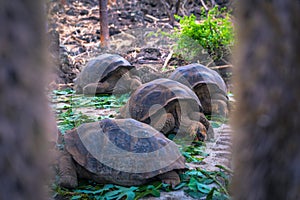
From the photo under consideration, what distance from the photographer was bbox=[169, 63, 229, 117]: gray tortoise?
17.2ft

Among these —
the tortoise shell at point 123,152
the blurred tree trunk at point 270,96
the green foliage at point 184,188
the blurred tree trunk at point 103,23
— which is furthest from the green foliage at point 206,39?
the blurred tree trunk at point 270,96

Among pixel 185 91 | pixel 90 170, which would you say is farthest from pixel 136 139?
pixel 185 91

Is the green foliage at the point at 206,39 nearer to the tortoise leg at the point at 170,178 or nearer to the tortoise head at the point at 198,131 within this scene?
the tortoise head at the point at 198,131

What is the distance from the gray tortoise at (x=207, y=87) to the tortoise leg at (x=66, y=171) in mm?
2588

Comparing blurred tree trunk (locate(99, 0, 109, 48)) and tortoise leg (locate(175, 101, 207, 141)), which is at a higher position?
blurred tree trunk (locate(99, 0, 109, 48))

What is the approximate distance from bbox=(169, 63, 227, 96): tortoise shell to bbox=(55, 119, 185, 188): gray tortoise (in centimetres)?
222

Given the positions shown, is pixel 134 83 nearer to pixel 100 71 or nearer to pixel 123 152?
pixel 100 71

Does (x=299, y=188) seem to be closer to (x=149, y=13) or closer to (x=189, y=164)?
(x=189, y=164)

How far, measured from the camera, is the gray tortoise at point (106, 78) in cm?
675

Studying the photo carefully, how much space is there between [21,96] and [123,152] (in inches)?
85.1

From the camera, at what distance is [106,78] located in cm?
689

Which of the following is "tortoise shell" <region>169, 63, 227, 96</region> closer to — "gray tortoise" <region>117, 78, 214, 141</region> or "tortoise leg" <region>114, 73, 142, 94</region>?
"gray tortoise" <region>117, 78, 214, 141</region>

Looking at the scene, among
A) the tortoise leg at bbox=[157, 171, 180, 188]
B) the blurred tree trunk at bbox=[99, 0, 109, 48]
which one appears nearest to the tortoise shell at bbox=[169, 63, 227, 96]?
the tortoise leg at bbox=[157, 171, 180, 188]

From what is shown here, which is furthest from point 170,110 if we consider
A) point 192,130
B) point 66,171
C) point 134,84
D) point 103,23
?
point 103,23
